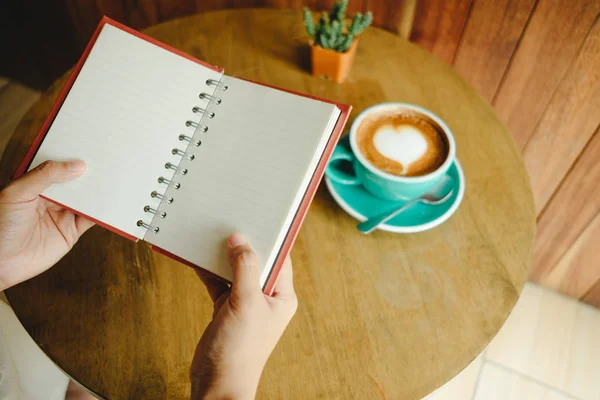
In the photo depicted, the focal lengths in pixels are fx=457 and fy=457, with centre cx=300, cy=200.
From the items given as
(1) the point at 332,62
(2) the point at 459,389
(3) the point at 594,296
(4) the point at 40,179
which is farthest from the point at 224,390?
(3) the point at 594,296

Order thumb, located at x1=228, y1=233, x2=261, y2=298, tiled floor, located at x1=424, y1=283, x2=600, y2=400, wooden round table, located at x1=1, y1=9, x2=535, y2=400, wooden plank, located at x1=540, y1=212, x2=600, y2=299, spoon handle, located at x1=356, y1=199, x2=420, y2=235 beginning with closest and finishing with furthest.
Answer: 1. thumb, located at x1=228, y1=233, x2=261, y2=298
2. wooden round table, located at x1=1, y1=9, x2=535, y2=400
3. spoon handle, located at x1=356, y1=199, x2=420, y2=235
4. wooden plank, located at x1=540, y1=212, x2=600, y2=299
5. tiled floor, located at x1=424, y1=283, x2=600, y2=400

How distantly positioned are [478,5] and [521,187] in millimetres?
490

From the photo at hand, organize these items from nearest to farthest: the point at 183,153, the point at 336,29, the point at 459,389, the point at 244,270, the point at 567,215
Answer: the point at 244,270 < the point at 183,153 < the point at 336,29 < the point at 567,215 < the point at 459,389

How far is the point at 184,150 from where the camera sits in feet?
2.48

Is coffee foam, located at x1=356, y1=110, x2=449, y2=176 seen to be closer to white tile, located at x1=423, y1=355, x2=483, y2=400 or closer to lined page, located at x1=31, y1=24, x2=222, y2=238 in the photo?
lined page, located at x1=31, y1=24, x2=222, y2=238

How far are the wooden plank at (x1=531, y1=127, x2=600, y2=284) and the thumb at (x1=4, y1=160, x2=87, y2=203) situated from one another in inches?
49.6

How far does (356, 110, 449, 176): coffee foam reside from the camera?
2.92 feet

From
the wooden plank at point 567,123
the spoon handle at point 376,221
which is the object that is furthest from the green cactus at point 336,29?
the wooden plank at point 567,123

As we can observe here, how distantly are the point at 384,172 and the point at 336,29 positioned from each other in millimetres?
365

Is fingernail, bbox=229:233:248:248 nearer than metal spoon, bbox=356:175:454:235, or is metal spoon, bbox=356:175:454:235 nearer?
fingernail, bbox=229:233:248:248

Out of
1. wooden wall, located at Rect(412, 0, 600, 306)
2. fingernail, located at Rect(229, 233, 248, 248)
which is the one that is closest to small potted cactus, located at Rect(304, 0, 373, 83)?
wooden wall, located at Rect(412, 0, 600, 306)

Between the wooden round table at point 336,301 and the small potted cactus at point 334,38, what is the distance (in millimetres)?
322

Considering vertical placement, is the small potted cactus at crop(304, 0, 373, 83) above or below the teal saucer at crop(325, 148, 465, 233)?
above

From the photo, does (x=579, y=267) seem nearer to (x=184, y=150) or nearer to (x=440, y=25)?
(x=440, y=25)
